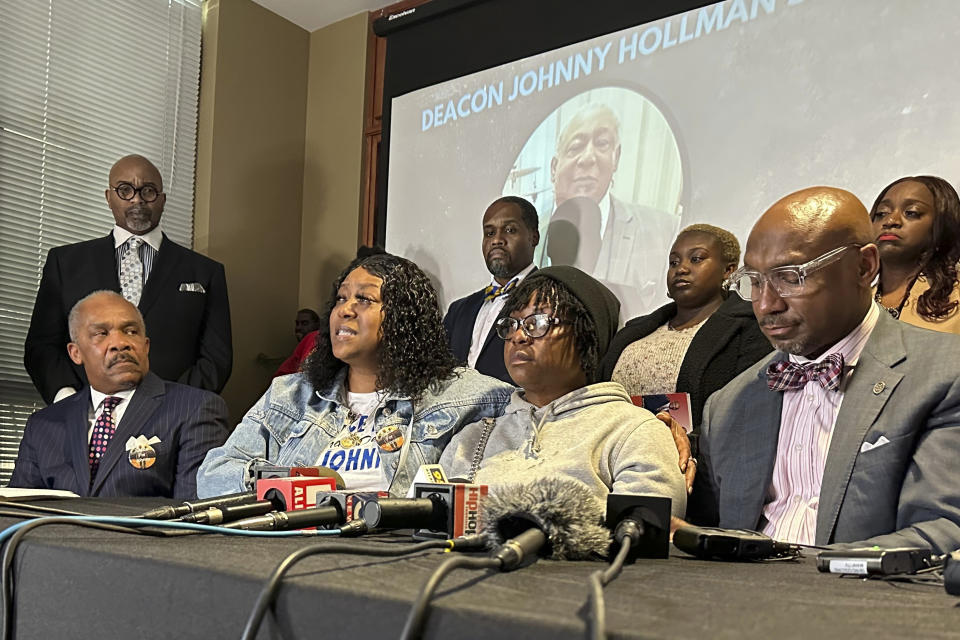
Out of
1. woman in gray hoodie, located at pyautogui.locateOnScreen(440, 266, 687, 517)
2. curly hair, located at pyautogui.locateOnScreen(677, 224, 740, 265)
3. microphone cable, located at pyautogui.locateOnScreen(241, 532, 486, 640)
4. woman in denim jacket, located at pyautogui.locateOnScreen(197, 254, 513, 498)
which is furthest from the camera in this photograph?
curly hair, located at pyautogui.locateOnScreen(677, 224, 740, 265)

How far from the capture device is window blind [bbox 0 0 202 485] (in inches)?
163

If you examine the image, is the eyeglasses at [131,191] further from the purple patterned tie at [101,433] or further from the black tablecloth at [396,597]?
the black tablecloth at [396,597]

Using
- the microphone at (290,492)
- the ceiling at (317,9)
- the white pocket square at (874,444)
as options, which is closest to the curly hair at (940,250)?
the white pocket square at (874,444)

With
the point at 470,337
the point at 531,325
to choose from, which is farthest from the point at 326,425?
the point at 470,337

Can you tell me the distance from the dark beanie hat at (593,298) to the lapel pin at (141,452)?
4.15 feet

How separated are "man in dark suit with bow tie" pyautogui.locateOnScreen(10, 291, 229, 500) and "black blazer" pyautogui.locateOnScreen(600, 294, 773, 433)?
1238 mm

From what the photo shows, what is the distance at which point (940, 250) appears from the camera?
2.50 metres

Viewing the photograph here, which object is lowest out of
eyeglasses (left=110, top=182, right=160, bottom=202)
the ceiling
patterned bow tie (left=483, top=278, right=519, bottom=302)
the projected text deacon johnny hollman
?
patterned bow tie (left=483, top=278, right=519, bottom=302)

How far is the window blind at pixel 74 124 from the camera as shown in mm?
4145

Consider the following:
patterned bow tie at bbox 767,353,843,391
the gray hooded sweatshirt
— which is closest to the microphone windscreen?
the gray hooded sweatshirt

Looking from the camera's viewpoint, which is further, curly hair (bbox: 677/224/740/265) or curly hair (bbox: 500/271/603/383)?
curly hair (bbox: 677/224/740/265)

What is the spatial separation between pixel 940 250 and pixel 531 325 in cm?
135

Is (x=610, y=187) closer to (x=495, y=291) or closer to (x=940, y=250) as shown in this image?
(x=495, y=291)

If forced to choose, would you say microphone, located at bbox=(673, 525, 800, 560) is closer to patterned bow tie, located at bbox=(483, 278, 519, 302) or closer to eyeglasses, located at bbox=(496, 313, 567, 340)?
eyeglasses, located at bbox=(496, 313, 567, 340)
